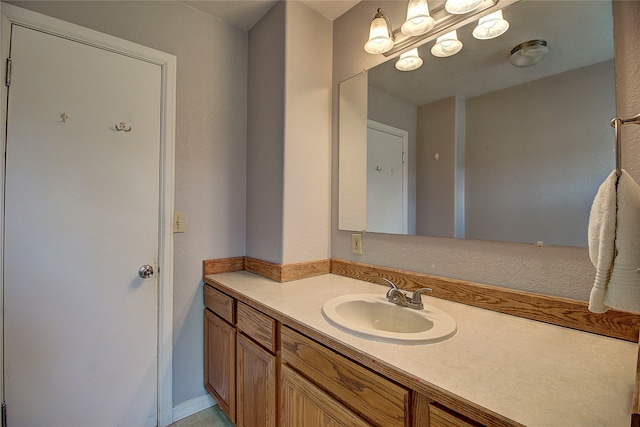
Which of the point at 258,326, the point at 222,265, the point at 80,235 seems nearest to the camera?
→ the point at 258,326

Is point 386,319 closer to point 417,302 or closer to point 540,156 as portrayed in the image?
point 417,302

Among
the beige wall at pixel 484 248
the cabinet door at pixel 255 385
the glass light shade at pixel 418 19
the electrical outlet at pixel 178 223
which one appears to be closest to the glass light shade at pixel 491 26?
the glass light shade at pixel 418 19

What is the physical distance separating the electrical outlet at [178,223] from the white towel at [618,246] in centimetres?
172

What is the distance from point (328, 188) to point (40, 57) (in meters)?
1.51

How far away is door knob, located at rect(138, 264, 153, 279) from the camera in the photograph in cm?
149

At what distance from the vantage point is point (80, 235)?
133 centimetres

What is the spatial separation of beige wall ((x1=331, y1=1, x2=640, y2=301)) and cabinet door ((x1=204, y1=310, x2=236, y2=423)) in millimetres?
772

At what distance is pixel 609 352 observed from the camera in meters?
0.78

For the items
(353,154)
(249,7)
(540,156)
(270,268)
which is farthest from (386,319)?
(249,7)

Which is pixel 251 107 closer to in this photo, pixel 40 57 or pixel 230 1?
pixel 230 1

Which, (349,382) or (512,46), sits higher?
(512,46)

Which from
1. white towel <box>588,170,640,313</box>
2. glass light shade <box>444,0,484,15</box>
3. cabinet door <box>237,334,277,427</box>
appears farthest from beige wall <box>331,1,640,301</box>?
cabinet door <box>237,334,277,427</box>

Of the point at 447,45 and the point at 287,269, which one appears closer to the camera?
the point at 447,45

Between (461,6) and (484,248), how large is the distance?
1.00 meters
